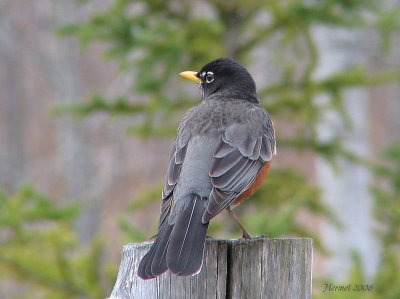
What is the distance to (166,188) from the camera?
4742 millimetres

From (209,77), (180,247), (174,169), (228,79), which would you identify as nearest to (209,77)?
(209,77)

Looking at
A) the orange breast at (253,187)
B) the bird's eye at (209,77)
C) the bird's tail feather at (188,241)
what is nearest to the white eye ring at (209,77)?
the bird's eye at (209,77)

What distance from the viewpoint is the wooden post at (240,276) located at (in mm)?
3613

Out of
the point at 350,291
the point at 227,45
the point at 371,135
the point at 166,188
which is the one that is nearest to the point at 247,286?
the point at 166,188

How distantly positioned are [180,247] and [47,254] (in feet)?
12.2

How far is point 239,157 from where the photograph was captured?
197 inches

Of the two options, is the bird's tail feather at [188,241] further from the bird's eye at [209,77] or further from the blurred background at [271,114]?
the blurred background at [271,114]

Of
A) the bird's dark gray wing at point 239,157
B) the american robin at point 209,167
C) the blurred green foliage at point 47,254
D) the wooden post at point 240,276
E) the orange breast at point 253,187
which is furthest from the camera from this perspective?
the blurred green foliage at point 47,254

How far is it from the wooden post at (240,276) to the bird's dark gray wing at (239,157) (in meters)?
0.65

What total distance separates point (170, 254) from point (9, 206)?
137 inches

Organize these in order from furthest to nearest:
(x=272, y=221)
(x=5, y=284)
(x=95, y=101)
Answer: (x=5, y=284)
(x=95, y=101)
(x=272, y=221)

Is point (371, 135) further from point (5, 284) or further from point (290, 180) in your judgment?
point (290, 180)

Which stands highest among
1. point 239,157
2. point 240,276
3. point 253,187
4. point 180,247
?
point 239,157

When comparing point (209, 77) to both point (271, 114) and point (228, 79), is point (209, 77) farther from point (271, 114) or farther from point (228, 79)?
point (271, 114)
